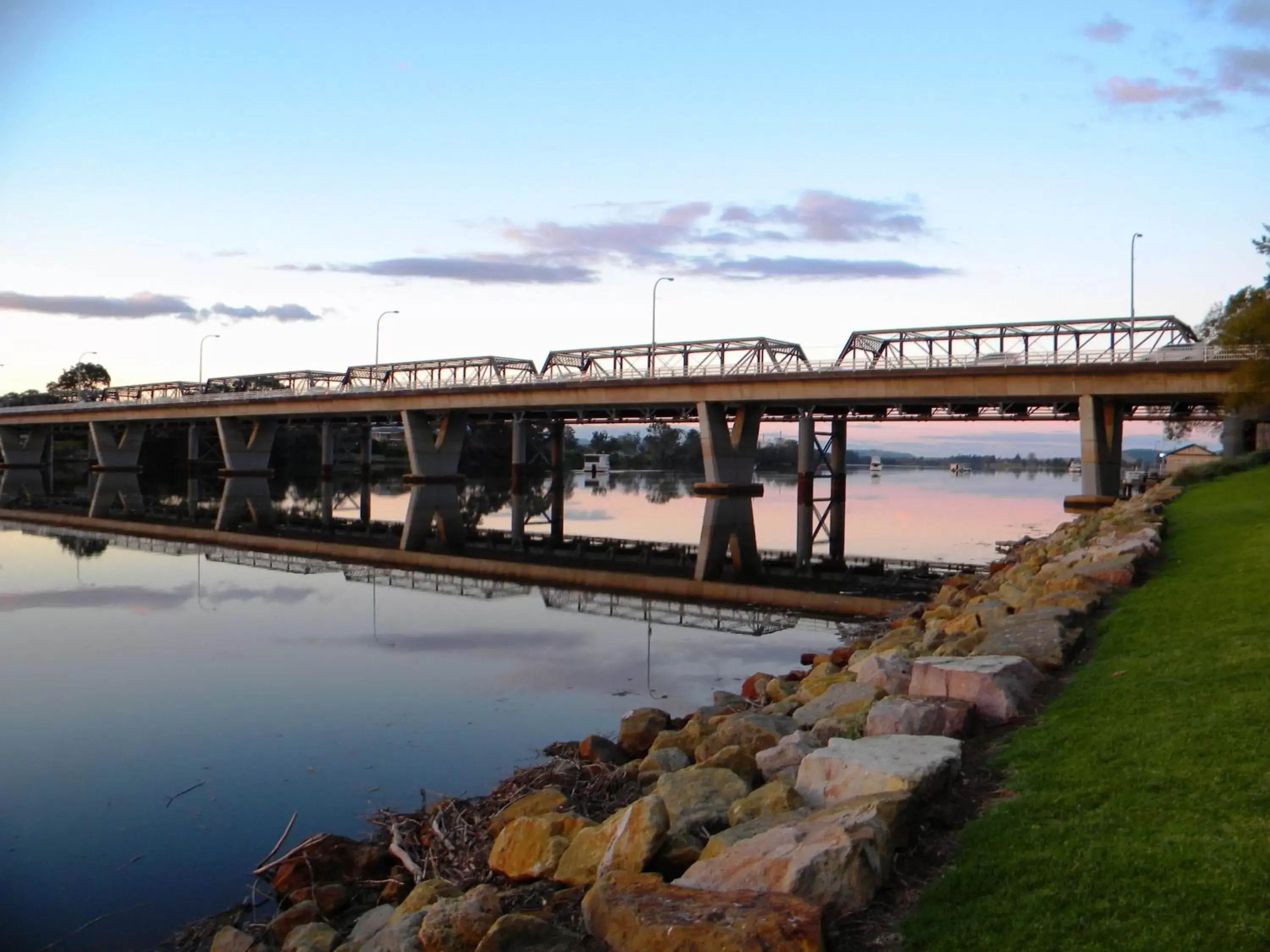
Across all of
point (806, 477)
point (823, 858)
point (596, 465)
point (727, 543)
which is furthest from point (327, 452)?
point (823, 858)

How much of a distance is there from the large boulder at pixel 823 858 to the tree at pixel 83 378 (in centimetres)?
20260

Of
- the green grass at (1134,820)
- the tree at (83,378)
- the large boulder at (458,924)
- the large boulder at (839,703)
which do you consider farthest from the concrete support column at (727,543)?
the tree at (83,378)

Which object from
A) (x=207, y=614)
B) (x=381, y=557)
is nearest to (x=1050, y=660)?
(x=207, y=614)

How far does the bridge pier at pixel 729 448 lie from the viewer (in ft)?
209

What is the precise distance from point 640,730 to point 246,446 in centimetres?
9977

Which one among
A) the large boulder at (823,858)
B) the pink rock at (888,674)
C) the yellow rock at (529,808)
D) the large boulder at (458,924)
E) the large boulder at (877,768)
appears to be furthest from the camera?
the pink rock at (888,674)

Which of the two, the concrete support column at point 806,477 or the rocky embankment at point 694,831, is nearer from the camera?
the rocky embankment at point 694,831

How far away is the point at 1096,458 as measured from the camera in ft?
158

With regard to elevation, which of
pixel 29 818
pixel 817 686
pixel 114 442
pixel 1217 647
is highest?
pixel 114 442

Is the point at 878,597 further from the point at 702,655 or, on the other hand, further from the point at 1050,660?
the point at 1050,660

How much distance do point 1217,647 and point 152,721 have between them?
41.2 feet

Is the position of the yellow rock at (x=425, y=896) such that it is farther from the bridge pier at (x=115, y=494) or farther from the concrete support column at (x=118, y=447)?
the concrete support column at (x=118, y=447)

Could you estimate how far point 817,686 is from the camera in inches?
492

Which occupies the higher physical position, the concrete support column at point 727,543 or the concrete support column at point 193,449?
the concrete support column at point 193,449
